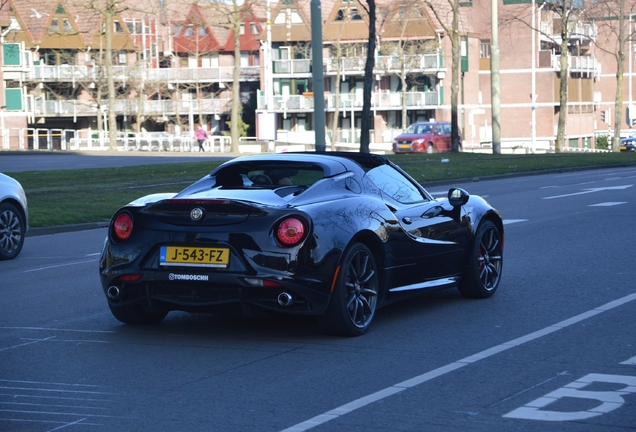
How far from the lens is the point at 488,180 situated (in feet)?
103

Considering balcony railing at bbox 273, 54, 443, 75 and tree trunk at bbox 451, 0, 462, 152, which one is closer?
tree trunk at bbox 451, 0, 462, 152

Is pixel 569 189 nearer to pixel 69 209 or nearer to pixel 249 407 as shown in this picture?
pixel 69 209

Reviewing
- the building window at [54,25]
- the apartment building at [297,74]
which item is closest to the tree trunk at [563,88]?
the apartment building at [297,74]

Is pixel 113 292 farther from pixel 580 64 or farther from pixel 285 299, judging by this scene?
pixel 580 64

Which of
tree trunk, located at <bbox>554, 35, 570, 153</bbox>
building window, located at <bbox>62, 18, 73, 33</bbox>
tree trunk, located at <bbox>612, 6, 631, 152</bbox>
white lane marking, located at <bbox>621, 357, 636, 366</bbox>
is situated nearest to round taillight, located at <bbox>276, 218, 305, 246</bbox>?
white lane marking, located at <bbox>621, 357, 636, 366</bbox>

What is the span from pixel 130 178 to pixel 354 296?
887 inches

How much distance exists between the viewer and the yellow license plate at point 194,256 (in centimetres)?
736

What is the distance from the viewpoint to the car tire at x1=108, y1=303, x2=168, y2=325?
26.7ft

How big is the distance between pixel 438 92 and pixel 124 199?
6274 centimetres

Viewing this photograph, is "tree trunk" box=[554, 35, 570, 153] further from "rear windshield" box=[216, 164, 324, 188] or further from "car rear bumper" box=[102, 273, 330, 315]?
"car rear bumper" box=[102, 273, 330, 315]

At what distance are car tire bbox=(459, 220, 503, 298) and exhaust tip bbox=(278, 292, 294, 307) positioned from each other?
254cm

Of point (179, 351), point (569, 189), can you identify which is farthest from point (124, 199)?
point (179, 351)

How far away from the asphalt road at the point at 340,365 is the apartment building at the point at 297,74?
67898 mm

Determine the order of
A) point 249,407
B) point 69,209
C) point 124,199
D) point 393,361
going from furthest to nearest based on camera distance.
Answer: point 124,199
point 69,209
point 393,361
point 249,407
